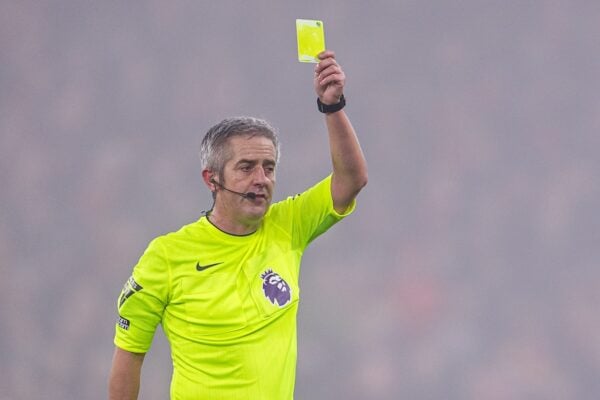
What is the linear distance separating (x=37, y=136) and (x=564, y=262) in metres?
2.11

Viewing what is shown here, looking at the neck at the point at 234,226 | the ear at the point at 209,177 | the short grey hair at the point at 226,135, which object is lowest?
the neck at the point at 234,226

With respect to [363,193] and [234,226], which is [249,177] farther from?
[363,193]

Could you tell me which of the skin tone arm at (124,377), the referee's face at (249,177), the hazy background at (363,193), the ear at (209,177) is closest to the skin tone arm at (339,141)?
the referee's face at (249,177)

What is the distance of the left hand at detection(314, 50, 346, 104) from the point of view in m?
1.83

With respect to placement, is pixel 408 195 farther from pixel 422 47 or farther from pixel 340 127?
pixel 340 127

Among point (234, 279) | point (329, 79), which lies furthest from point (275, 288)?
point (329, 79)

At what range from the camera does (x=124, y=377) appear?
196 cm

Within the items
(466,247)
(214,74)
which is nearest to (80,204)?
(214,74)

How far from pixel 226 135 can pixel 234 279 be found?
34cm

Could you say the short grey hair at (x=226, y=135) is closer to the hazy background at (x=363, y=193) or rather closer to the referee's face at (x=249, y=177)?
Answer: the referee's face at (x=249, y=177)

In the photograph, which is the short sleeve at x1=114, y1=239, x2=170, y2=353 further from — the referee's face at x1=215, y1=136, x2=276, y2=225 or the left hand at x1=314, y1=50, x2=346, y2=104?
the left hand at x1=314, y1=50, x2=346, y2=104

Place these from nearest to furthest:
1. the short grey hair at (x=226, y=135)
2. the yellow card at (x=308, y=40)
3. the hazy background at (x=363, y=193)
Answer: the yellow card at (x=308, y=40) < the short grey hair at (x=226, y=135) < the hazy background at (x=363, y=193)

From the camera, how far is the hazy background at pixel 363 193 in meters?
3.21

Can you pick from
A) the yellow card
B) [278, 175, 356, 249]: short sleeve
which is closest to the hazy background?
[278, 175, 356, 249]: short sleeve
